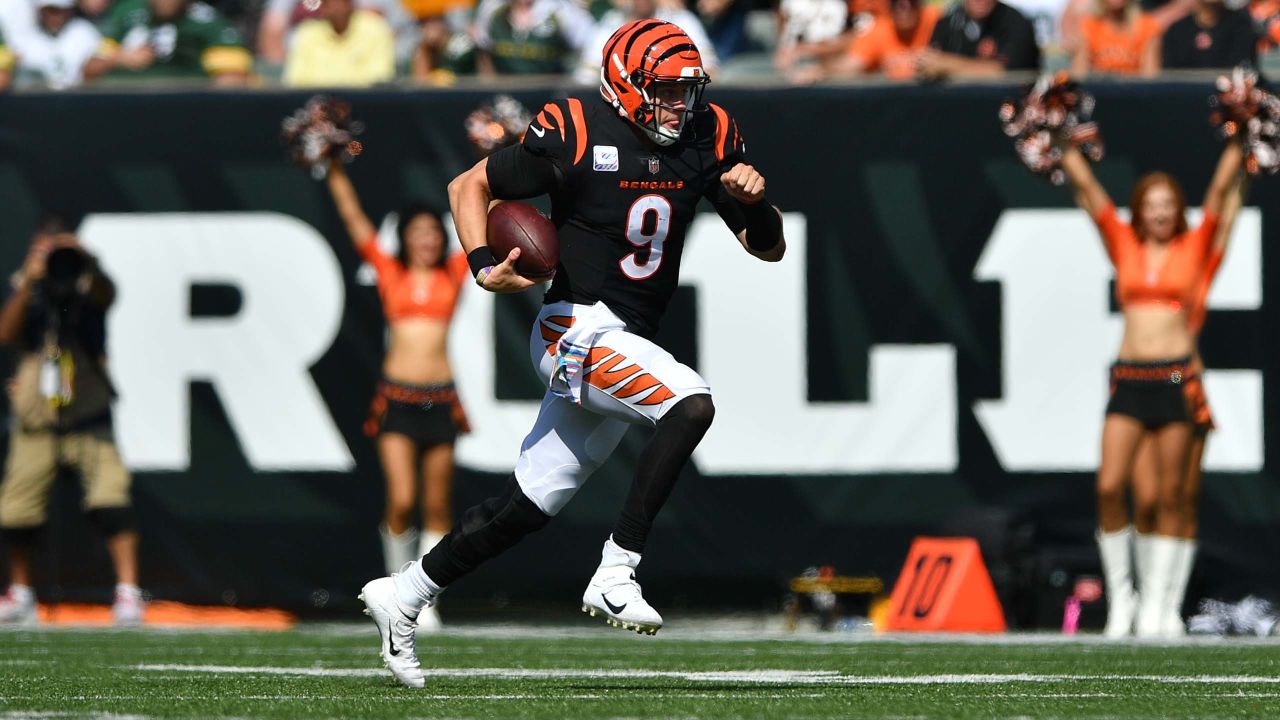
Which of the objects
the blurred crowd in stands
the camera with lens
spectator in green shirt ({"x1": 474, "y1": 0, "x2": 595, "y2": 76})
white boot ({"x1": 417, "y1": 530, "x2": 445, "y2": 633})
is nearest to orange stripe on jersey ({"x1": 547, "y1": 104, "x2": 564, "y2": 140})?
white boot ({"x1": 417, "y1": 530, "x2": 445, "y2": 633})

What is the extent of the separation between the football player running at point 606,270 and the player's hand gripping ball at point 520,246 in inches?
2.4

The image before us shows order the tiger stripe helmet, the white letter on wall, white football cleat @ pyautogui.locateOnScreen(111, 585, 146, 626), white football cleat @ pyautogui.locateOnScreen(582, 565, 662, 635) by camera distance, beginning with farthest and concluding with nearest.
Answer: the white letter on wall
white football cleat @ pyautogui.locateOnScreen(111, 585, 146, 626)
the tiger stripe helmet
white football cleat @ pyautogui.locateOnScreen(582, 565, 662, 635)

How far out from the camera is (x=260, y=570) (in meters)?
10.5

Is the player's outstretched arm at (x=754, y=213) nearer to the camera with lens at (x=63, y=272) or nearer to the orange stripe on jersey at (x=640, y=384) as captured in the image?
the orange stripe on jersey at (x=640, y=384)

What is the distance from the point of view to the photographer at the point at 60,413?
10109 millimetres

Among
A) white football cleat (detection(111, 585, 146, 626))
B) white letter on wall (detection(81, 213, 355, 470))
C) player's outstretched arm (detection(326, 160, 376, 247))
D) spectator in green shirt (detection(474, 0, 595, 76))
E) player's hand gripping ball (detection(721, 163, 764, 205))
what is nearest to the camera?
player's hand gripping ball (detection(721, 163, 764, 205))

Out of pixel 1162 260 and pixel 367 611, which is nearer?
pixel 367 611

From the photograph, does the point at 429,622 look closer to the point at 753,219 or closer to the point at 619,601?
the point at 753,219

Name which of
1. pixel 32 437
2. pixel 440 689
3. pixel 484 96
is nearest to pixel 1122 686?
pixel 440 689

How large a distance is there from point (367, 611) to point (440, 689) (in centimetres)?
33

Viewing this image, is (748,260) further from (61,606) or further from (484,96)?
(61,606)

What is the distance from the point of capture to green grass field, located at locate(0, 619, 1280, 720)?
504 centimetres

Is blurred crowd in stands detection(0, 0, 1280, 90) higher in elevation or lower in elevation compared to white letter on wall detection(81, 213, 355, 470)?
higher

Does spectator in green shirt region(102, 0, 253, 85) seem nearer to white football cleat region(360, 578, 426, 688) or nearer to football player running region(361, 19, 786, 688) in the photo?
football player running region(361, 19, 786, 688)
